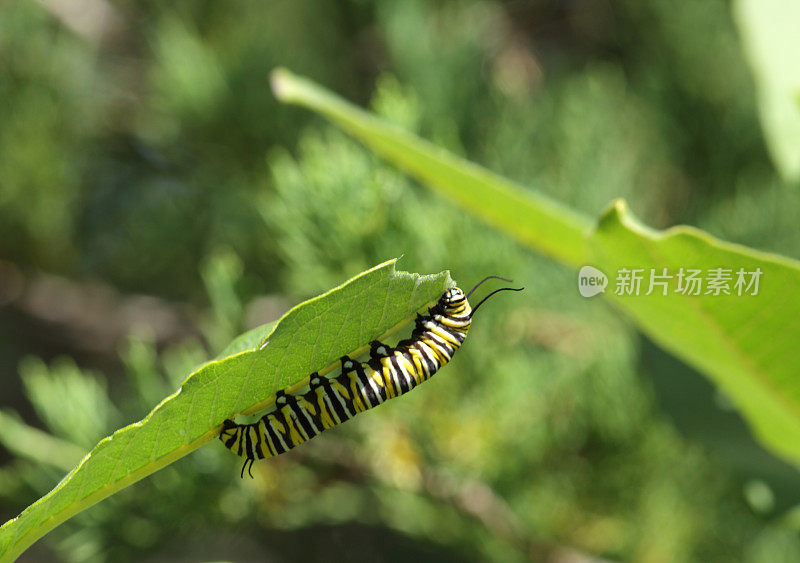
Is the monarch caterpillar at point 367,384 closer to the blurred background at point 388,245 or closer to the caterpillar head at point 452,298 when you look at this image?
the caterpillar head at point 452,298

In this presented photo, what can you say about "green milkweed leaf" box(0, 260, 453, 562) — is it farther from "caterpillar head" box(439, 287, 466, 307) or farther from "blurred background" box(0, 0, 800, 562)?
"blurred background" box(0, 0, 800, 562)

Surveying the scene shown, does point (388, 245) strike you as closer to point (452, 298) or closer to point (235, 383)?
point (452, 298)

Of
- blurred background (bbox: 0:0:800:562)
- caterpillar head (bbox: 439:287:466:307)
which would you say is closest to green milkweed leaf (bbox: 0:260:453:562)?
caterpillar head (bbox: 439:287:466:307)

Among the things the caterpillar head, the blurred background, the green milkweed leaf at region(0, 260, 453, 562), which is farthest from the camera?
the blurred background

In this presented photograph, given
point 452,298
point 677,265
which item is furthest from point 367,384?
point 677,265

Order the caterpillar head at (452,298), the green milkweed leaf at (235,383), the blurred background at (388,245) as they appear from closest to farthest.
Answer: the green milkweed leaf at (235,383), the caterpillar head at (452,298), the blurred background at (388,245)

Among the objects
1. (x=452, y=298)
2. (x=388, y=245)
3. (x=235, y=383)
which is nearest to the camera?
(x=235, y=383)

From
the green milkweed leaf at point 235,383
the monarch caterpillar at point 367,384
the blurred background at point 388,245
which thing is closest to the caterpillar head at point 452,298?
the monarch caterpillar at point 367,384
